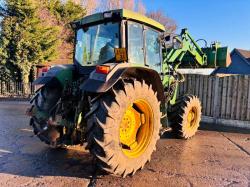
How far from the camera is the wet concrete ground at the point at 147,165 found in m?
4.21

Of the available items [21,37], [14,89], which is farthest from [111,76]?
[14,89]

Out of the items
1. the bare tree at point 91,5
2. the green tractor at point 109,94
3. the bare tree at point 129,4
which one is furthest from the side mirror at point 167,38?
the bare tree at point 129,4

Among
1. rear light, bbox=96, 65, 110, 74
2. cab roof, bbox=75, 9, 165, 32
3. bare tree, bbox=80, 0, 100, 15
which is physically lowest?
rear light, bbox=96, 65, 110, 74

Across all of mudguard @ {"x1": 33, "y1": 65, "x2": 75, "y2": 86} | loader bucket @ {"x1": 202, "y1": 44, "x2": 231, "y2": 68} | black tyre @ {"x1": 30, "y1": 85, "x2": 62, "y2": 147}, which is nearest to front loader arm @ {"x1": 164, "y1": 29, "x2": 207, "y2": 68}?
loader bucket @ {"x1": 202, "y1": 44, "x2": 231, "y2": 68}

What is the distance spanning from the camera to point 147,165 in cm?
495

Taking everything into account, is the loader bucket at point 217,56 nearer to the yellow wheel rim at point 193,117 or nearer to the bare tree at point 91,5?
the yellow wheel rim at point 193,117

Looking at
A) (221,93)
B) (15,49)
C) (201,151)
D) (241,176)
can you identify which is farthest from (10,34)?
(241,176)

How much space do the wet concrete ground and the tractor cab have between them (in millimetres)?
1721

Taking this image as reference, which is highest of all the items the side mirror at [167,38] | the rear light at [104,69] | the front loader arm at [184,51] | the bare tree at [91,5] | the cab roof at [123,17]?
the bare tree at [91,5]

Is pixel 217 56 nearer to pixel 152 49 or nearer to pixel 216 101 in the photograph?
pixel 216 101

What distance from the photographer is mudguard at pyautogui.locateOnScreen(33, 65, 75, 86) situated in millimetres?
5228

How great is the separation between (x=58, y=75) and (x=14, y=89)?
12.2 metres

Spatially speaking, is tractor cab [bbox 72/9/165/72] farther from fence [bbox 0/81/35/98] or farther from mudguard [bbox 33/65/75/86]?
fence [bbox 0/81/35/98]

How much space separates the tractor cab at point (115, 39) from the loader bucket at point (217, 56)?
9.32 ft
